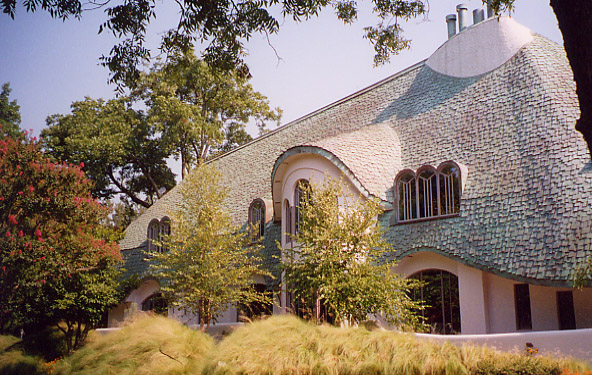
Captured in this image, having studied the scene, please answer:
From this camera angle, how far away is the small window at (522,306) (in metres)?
15.0

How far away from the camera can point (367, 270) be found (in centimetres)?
1464

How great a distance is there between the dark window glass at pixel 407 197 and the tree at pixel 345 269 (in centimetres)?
219

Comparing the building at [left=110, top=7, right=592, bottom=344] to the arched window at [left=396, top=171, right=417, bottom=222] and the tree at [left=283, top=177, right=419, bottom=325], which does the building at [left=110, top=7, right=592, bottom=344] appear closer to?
the arched window at [left=396, top=171, right=417, bottom=222]

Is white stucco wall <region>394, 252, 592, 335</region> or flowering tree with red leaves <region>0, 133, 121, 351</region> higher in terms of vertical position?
flowering tree with red leaves <region>0, 133, 121, 351</region>

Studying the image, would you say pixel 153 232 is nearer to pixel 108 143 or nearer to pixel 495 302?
pixel 108 143

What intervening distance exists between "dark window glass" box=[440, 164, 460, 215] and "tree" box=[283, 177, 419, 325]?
244cm

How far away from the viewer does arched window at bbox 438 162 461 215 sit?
663 inches

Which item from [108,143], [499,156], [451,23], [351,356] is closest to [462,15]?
[451,23]

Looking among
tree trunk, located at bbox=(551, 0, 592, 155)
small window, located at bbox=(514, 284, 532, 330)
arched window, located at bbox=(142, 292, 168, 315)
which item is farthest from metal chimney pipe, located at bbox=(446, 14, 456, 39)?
tree trunk, located at bbox=(551, 0, 592, 155)

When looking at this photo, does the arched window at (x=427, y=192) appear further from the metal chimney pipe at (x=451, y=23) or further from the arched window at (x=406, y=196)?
the metal chimney pipe at (x=451, y=23)

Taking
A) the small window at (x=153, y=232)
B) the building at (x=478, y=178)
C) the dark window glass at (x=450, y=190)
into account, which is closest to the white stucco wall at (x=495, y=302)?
the building at (x=478, y=178)

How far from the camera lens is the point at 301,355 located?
1105 centimetres

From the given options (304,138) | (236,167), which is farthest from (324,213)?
(236,167)

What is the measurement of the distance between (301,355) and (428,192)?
8134 mm
